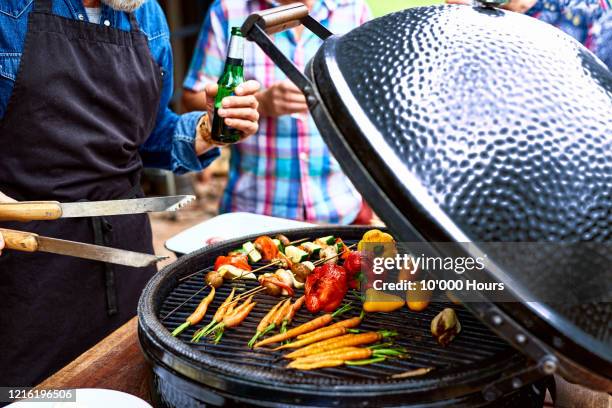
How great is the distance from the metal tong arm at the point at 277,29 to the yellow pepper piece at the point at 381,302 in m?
0.81

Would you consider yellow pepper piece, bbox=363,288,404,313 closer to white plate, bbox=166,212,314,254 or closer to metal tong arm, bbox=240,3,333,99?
metal tong arm, bbox=240,3,333,99

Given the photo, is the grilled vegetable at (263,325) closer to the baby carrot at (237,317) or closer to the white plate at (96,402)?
the baby carrot at (237,317)

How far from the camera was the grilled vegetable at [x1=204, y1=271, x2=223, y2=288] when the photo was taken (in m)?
1.99

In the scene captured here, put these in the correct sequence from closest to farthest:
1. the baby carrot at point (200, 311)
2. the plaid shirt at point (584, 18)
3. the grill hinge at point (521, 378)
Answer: the grill hinge at point (521, 378), the baby carrot at point (200, 311), the plaid shirt at point (584, 18)

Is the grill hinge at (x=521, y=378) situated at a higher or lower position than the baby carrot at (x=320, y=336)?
higher

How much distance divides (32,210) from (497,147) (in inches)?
52.0

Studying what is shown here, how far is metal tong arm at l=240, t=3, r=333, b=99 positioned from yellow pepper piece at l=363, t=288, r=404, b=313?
2.65 ft

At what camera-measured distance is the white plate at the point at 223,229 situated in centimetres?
269

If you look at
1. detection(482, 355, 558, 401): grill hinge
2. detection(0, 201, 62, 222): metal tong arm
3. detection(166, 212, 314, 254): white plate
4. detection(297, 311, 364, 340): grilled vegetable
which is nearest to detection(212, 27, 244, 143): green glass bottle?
detection(166, 212, 314, 254): white plate

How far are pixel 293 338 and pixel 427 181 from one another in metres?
0.77

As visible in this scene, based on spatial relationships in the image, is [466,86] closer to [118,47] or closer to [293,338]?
[293,338]

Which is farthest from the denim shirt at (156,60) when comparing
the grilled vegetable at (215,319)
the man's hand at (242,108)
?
the grilled vegetable at (215,319)

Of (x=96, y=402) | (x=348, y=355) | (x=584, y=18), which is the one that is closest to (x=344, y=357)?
(x=348, y=355)

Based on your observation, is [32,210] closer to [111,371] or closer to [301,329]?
[111,371]
